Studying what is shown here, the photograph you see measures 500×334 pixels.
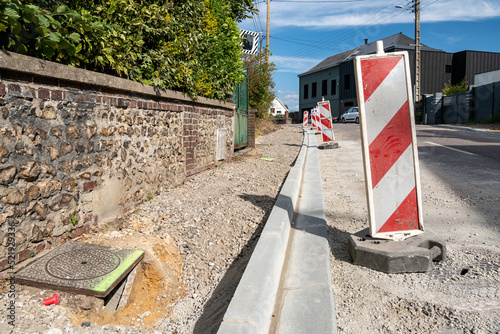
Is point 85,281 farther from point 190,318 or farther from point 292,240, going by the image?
point 292,240

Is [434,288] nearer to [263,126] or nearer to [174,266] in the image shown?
[174,266]

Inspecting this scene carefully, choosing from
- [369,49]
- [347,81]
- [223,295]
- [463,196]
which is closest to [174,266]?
[223,295]

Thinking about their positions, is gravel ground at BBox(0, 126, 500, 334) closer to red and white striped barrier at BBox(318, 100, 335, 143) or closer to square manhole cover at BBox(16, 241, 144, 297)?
square manhole cover at BBox(16, 241, 144, 297)

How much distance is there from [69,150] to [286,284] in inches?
81.1

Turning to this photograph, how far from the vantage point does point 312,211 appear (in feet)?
13.2

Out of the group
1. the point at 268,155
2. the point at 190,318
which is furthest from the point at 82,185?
the point at 268,155

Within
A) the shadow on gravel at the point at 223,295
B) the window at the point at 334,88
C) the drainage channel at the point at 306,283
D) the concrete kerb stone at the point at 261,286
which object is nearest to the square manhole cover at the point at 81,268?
the shadow on gravel at the point at 223,295

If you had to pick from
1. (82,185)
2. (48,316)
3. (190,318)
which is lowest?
(190,318)

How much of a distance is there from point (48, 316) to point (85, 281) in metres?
0.33

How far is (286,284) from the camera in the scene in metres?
2.43

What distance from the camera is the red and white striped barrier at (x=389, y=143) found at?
268cm

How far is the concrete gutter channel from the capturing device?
1858 millimetres

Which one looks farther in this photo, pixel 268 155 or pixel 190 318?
pixel 268 155

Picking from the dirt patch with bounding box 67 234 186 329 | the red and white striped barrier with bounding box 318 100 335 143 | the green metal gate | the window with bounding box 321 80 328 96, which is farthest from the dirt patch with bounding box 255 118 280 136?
the window with bounding box 321 80 328 96
